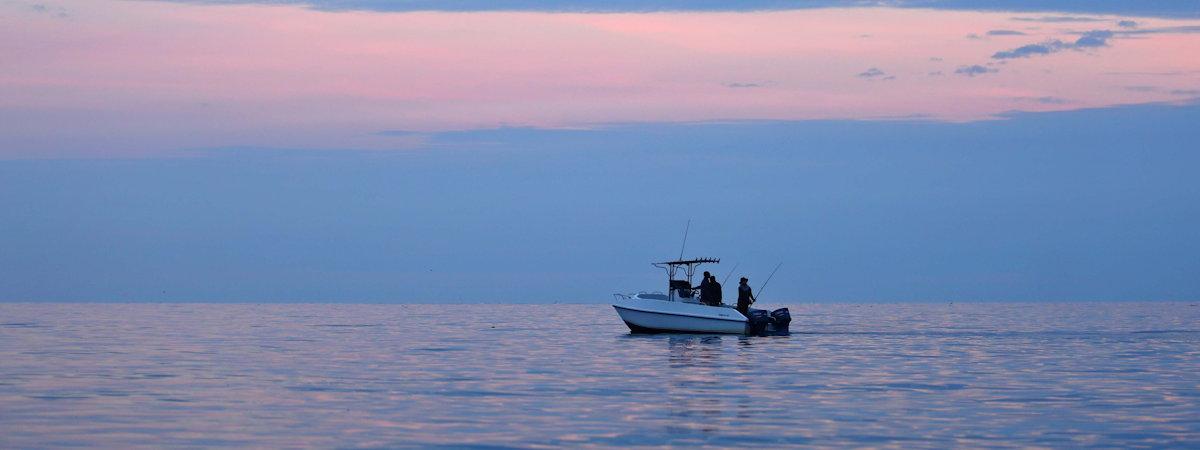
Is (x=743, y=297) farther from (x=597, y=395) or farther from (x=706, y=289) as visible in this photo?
(x=597, y=395)

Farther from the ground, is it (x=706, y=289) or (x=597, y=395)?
(x=706, y=289)

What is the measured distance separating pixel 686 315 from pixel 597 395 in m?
25.4

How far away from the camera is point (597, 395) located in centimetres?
2895

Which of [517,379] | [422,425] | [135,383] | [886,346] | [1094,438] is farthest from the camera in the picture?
[886,346]

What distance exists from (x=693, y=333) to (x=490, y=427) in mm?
31659

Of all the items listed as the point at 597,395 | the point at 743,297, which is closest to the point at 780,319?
the point at 743,297

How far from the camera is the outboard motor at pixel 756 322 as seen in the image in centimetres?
5466

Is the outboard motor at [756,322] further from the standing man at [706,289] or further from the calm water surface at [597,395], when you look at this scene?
the calm water surface at [597,395]

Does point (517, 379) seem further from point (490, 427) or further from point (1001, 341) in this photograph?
point (1001, 341)

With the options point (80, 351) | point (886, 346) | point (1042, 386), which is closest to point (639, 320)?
point (886, 346)

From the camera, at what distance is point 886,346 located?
166 feet

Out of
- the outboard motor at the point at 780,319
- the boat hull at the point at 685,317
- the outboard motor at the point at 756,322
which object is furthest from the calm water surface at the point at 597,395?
the outboard motor at the point at 780,319

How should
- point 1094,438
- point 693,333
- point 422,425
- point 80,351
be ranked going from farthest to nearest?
point 693,333 < point 80,351 < point 422,425 < point 1094,438

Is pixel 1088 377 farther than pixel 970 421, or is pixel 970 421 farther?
pixel 1088 377
